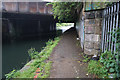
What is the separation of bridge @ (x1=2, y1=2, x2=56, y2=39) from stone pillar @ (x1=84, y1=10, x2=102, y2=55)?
26.3 feet

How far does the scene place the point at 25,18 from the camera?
1436 centimetres

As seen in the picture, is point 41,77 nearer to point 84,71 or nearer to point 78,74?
point 78,74

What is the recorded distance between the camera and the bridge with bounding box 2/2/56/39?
32.3ft

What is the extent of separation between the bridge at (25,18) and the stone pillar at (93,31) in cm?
801

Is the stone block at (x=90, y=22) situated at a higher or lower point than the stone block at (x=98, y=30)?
Result: higher

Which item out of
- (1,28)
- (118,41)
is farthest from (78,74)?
(1,28)

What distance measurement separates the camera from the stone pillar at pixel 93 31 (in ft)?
12.1

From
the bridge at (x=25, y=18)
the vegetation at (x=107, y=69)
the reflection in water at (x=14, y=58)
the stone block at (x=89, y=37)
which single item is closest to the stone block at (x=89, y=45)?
the stone block at (x=89, y=37)

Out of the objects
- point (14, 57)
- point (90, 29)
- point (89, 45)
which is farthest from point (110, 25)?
point (14, 57)

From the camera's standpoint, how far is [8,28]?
1505 cm

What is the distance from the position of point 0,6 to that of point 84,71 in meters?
9.33

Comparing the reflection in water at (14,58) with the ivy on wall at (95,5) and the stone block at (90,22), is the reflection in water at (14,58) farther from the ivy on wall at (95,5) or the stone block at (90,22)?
the ivy on wall at (95,5)

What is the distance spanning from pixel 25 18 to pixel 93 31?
12.7m

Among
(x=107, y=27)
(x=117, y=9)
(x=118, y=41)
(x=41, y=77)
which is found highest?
(x=117, y=9)
